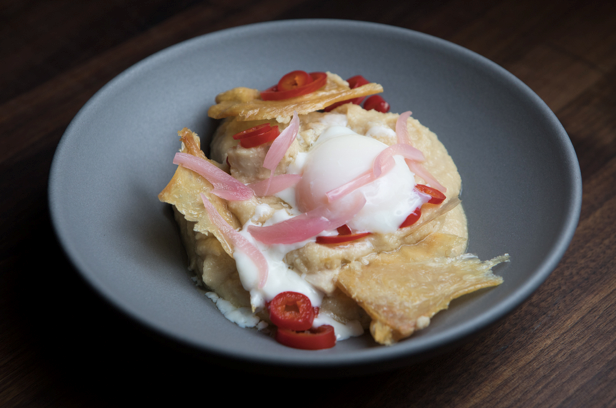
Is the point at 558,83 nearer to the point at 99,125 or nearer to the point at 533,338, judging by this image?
the point at 533,338

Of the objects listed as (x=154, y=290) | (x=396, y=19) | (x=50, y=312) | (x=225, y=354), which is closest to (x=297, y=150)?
(x=154, y=290)

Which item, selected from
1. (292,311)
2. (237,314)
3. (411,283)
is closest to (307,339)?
(292,311)

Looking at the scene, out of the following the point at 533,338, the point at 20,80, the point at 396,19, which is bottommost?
the point at 533,338

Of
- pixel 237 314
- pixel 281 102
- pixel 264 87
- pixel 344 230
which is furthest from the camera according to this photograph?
pixel 264 87

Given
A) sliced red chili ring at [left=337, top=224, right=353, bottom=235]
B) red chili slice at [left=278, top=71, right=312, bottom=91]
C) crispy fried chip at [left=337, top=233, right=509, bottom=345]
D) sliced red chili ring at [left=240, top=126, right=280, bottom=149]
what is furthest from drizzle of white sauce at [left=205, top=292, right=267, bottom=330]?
red chili slice at [left=278, top=71, right=312, bottom=91]

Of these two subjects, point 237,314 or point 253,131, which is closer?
point 237,314

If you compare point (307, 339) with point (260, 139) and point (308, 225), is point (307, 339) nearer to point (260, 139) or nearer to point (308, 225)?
point (308, 225)
